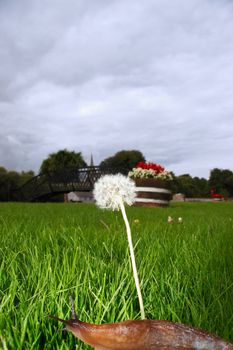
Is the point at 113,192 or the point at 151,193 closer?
the point at 113,192

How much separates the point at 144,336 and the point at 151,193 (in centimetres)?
1224

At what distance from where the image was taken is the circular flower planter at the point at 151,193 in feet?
42.1

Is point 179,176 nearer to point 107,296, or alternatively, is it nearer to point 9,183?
point 9,183

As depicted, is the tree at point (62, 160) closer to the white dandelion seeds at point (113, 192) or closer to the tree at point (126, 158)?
the tree at point (126, 158)

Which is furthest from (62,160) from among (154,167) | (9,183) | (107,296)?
(107,296)

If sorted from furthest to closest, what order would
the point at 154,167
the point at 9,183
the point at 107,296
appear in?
the point at 9,183 < the point at 154,167 < the point at 107,296

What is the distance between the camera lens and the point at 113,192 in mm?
1021

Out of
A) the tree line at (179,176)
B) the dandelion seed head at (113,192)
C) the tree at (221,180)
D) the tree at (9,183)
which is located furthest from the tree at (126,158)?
the dandelion seed head at (113,192)

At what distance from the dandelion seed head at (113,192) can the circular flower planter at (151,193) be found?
11761mm

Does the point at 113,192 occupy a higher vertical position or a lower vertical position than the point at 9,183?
lower

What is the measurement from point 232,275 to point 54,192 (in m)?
36.1

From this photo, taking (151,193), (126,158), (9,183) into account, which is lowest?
(151,193)

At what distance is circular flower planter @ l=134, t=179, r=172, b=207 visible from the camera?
12.8m

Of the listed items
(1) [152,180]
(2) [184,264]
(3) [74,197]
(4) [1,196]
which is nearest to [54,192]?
(3) [74,197]
